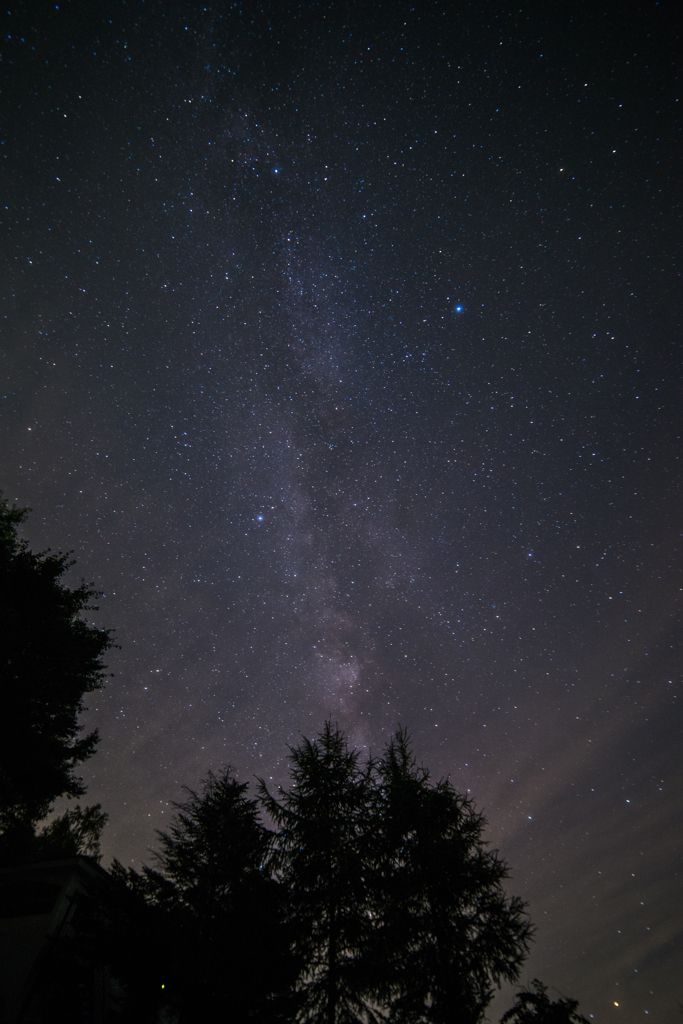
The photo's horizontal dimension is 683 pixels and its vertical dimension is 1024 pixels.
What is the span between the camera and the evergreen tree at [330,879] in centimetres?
909

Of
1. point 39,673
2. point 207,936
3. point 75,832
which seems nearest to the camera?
point 207,936

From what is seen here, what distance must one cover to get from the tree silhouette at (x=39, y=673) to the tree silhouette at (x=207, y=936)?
245 inches

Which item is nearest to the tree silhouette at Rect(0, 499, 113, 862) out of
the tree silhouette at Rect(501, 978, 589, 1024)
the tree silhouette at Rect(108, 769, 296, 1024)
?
the tree silhouette at Rect(108, 769, 296, 1024)

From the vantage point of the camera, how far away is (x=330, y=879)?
10023 mm

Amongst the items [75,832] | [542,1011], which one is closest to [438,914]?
[542,1011]

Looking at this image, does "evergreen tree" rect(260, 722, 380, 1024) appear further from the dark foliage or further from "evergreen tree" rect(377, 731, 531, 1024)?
the dark foliage

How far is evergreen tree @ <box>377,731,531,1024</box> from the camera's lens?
941 centimetres

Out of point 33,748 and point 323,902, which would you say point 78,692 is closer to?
point 33,748

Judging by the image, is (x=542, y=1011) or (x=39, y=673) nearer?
(x=542, y=1011)

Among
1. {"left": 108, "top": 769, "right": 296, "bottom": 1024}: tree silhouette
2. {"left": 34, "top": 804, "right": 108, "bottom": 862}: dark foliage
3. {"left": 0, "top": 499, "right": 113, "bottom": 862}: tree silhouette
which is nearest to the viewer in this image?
{"left": 108, "top": 769, "right": 296, "bottom": 1024}: tree silhouette

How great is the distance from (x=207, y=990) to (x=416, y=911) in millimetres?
4883

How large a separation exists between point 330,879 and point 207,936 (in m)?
2.86

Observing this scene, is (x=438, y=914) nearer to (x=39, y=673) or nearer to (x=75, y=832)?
(x=39, y=673)

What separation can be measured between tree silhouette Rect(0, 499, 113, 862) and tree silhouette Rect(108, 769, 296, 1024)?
6228 mm
